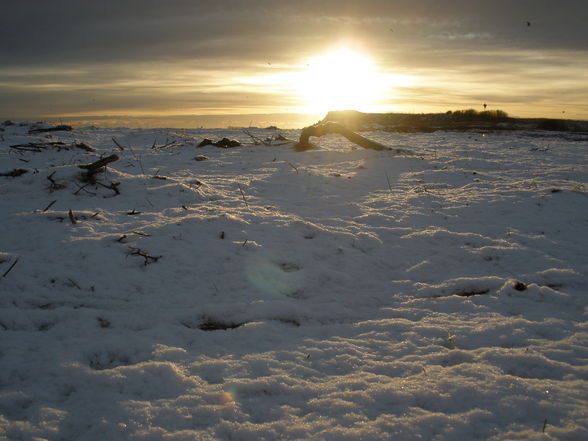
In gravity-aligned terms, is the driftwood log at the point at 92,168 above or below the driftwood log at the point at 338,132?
below

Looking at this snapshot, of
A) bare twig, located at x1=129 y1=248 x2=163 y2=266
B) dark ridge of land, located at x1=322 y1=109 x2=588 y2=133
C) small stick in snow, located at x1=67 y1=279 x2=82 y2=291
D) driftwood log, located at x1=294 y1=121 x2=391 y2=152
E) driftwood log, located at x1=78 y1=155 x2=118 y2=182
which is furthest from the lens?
dark ridge of land, located at x1=322 y1=109 x2=588 y2=133

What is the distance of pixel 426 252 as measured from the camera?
14.0 feet

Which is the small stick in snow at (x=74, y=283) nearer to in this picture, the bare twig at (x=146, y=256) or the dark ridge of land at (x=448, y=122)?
the bare twig at (x=146, y=256)

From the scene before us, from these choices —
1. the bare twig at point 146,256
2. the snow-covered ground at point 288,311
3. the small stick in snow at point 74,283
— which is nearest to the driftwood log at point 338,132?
the snow-covered ground at point 288,311

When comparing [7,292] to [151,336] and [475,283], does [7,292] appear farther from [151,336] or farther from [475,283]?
[475,283]

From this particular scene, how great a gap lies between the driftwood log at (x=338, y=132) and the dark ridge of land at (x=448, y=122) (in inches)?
282

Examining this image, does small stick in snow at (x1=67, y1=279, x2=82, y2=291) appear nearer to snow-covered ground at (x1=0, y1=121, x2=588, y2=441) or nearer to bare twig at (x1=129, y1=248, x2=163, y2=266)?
snow-covered ground at (x1=0, y1=121, x2=588, y2=441)

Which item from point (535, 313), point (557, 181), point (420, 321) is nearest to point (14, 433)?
point (420, 321)

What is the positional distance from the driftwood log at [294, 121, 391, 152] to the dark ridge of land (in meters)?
7.17

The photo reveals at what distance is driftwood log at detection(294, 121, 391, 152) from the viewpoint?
10.3 metres

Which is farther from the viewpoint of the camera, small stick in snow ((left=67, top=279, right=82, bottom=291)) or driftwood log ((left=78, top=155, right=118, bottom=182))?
driftwood log ((left=78, top=155, right=118, bottom=182))

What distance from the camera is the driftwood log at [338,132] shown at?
406 inches

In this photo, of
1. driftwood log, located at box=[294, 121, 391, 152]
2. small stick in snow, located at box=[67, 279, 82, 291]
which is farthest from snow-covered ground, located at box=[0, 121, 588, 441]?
driftwood log, located at box=[294, 121, 391, 152]

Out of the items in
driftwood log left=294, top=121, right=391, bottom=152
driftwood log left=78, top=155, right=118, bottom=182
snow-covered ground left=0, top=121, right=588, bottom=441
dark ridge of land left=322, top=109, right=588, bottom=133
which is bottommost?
snow-covered ground left=0, top=121, right=588, bottom=441
